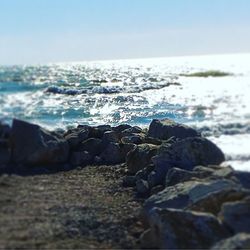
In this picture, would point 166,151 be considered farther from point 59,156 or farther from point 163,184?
point 59,156

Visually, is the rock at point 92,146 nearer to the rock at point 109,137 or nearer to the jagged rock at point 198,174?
the rock at point 109,137

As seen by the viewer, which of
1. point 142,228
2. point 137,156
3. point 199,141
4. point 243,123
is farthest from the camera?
point 243,123

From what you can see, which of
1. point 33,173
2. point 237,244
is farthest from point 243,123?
point 237,244

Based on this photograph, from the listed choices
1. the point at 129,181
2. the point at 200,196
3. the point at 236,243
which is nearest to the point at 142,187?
the point at 129,181

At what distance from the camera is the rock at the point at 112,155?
16812 mm

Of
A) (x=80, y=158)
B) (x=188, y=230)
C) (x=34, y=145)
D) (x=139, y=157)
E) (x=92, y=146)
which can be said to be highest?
(x=34, y=145)

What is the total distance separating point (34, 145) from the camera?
47.9ft

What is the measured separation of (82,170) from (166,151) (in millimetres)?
2675

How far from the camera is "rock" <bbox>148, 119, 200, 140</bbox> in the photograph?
17734 mm

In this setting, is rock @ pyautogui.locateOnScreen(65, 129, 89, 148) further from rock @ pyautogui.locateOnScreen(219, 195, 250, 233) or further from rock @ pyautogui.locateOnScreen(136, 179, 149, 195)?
rock @ pyautogui.locateOnScreen(219, 195, 250, 233)

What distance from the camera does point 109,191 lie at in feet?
44.2

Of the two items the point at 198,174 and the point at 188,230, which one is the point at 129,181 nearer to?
the point at 198,174

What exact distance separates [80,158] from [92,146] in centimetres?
113

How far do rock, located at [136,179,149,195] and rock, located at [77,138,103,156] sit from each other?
3.89 metres
